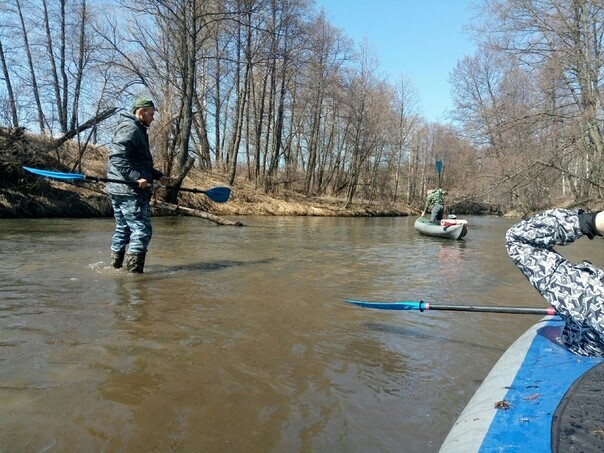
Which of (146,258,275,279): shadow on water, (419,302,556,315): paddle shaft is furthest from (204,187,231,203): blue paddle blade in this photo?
(419,302,556,315): paddle shaft

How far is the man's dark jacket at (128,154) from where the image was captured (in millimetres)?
5102

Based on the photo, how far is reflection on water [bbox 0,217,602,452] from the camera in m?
1.97

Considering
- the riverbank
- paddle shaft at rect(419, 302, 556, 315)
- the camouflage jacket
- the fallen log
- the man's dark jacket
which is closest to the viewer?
paddle shaft at rect(419, 302, 556, 315)

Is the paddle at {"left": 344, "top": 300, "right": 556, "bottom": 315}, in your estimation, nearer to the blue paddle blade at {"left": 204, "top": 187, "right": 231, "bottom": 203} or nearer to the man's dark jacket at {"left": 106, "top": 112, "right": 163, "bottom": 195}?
the man's dark jacket at {"left": 106, "top": 112, "right": 163, "bottom": 195}

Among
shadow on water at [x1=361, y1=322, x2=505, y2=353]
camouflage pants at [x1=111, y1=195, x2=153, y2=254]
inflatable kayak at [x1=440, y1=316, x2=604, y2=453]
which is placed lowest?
shadow on water at [x1=361, y1=322, x2=505, y2=353]

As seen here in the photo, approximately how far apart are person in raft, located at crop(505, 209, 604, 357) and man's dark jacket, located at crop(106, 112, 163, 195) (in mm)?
4198

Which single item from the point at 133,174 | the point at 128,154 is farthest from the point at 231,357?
the point at 128,154

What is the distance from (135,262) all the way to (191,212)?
29.1ft

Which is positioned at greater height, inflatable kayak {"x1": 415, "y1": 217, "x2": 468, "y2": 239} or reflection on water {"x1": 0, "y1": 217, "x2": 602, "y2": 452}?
inflatable kayak {"x1": 415, "y1": 217, "x2": 468, "y2": 239}

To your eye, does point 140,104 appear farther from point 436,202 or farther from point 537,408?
point 436,202

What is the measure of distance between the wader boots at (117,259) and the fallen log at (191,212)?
7921 mm

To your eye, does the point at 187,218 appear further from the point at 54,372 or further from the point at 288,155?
the point at 288,155

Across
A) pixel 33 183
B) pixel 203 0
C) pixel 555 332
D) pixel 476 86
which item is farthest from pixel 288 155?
pixel 555 332

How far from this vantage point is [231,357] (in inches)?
110
